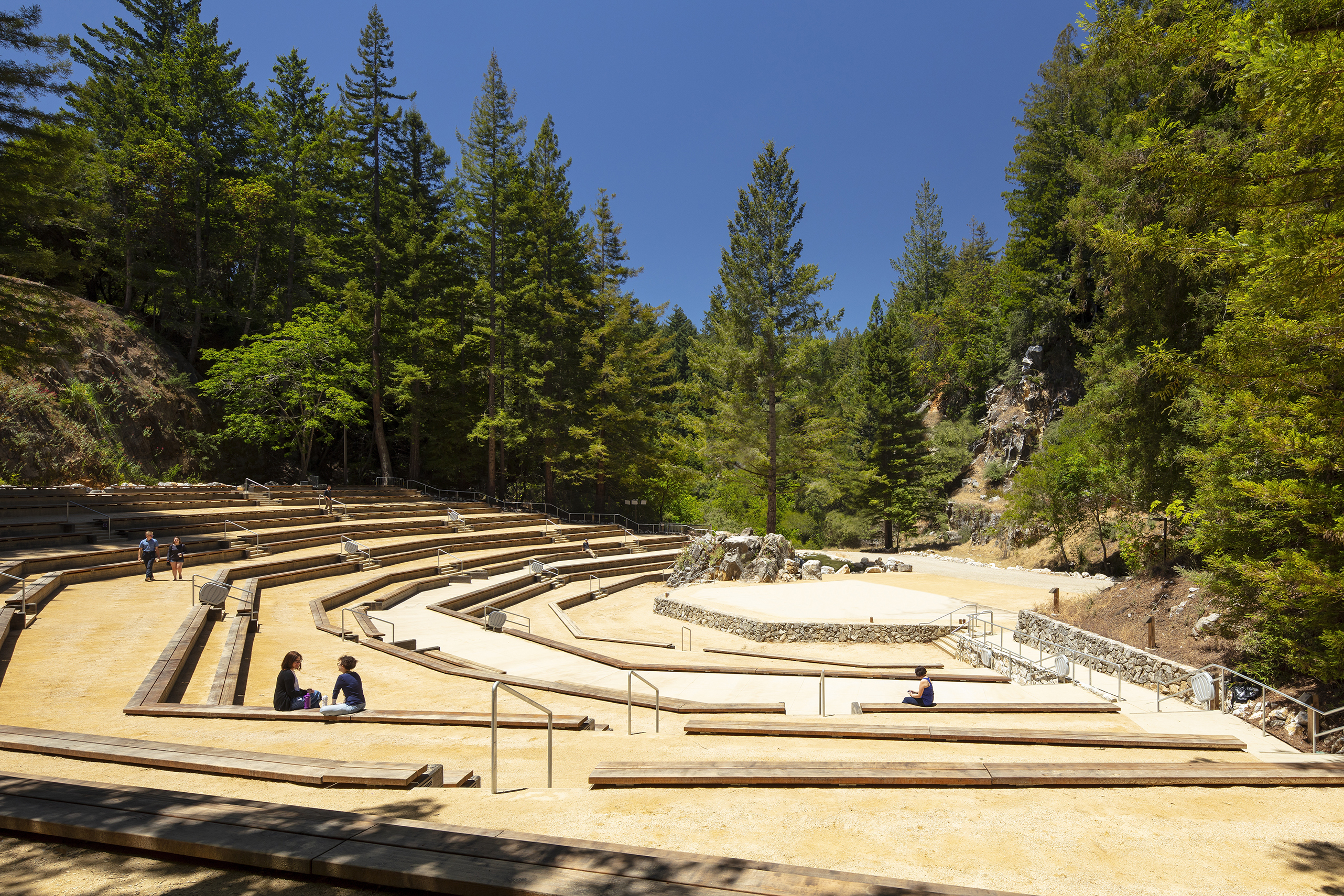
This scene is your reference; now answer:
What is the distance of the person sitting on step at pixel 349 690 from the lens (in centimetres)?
748

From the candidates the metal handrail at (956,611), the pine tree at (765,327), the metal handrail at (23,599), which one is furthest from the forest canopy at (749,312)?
the metal handrail at (23,599)

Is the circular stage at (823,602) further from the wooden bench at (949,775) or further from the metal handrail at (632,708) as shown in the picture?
the wooden bench at (949,775)

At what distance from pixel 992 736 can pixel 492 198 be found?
36.6 meters

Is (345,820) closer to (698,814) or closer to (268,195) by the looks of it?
(698,814)

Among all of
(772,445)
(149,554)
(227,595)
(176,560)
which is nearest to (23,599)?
(227,595)

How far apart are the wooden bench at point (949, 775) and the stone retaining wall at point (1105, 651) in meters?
7.49

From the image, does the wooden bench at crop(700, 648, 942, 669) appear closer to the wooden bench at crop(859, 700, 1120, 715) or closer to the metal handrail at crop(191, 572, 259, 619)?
the wooden bench at crop(859, 700, 1120, 715)

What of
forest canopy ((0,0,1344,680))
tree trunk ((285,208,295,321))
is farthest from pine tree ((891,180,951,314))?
tree trunk ((285,208,295,321))

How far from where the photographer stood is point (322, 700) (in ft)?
28.7

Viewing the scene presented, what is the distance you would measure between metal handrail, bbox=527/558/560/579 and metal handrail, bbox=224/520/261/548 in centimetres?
911

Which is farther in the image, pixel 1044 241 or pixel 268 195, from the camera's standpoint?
pixel 1044 241

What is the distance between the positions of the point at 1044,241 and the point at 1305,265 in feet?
138

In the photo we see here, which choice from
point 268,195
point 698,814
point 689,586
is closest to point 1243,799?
point 698,814

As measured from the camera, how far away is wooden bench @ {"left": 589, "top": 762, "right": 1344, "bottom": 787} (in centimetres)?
493
